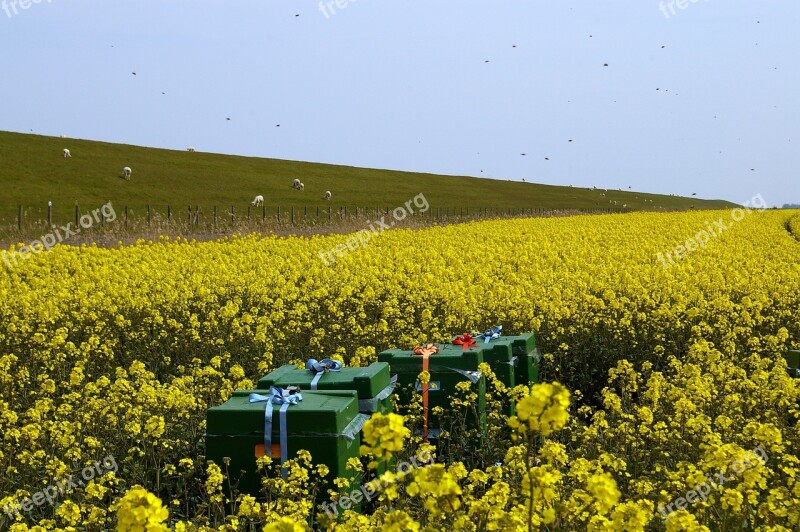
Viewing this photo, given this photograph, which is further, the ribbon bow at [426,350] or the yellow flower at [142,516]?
the ribbon bow at [426,350]

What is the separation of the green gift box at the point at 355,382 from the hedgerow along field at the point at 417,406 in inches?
13.3

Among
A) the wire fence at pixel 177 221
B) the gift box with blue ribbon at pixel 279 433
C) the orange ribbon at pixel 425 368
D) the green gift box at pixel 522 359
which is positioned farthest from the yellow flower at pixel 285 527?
the wire fence at pixel 177 221

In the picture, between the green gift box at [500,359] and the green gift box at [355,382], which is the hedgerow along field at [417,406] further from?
the green gift box at [355,382]

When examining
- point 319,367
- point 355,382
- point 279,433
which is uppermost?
point 319,367

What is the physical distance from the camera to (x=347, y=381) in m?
5.79

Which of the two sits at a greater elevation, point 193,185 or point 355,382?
point 193,185

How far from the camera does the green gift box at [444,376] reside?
6617 mm

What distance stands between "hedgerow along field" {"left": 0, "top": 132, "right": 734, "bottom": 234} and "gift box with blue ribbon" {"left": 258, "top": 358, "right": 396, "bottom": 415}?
34.6 metres

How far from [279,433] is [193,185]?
2318 inches

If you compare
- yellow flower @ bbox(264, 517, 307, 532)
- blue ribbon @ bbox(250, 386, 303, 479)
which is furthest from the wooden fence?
yellow flower @ bbox(264, 517, 307, 532)

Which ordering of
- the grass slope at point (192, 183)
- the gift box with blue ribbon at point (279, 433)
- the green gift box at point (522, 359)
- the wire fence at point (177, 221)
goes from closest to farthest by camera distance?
the gift box with blue ribbon at point (279, 433), the green gift box at point (522, 359), the wire fence at point (177, 221), the grass slope at point (192, 183)

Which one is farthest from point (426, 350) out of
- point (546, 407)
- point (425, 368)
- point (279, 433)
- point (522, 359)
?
point (546, 407)

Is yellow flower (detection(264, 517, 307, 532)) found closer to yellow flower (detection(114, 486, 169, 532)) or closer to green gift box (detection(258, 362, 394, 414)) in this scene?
yellow flower (detection(114, 486, 169, 532))

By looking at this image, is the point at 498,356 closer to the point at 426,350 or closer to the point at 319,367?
the point at 426,350
